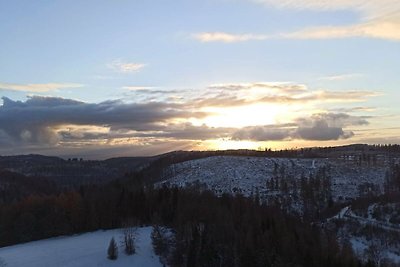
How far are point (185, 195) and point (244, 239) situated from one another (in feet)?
196

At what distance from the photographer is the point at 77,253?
105875 millimetres

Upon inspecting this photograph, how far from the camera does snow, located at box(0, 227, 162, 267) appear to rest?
100000 mm

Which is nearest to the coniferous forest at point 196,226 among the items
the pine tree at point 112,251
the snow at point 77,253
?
the snow at point 77,253

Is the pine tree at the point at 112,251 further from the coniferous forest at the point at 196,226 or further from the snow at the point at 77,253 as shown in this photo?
the coniferous forest at the point at 196,226

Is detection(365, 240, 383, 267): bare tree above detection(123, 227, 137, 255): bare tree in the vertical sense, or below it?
below

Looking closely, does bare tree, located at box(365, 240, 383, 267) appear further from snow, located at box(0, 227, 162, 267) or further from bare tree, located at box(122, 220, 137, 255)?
bare tree, located at box(122, 220, 137, 255)

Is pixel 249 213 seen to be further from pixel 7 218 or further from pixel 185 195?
pixel 7 218

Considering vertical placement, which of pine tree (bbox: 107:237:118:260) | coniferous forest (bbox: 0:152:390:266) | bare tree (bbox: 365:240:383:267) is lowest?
bare tree (bbox: 365:240:383:267)

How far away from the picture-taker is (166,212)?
13675 centimetres

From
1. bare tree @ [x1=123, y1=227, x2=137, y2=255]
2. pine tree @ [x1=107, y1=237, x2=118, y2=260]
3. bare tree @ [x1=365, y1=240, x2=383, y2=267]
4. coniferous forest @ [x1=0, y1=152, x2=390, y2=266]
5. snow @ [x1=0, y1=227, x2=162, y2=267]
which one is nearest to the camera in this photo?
coniferous forest @ [x1=0, y1=152, x2=390, y2=266]

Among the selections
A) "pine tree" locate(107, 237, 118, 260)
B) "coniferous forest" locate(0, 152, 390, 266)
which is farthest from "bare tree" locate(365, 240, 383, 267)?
"pine tree" locate(107, 237, 118, 260)

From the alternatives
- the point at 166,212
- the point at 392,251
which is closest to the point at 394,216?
the point at 392,251

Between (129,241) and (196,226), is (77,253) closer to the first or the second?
(129,241)

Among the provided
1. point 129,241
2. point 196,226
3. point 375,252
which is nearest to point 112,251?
point 129,241
